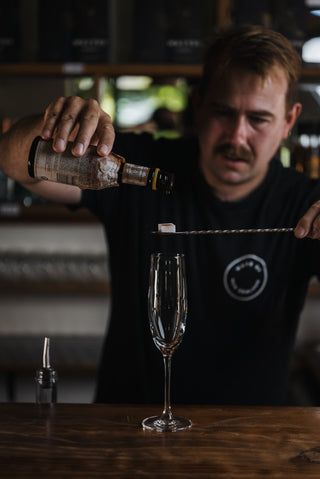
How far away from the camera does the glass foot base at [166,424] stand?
0.94 metres

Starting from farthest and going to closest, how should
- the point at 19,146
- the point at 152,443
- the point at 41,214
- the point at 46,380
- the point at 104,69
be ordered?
the point at 41,214 → the point at 104,69 → the point at 19,146 → the point at 46,380 → the point at 152,443

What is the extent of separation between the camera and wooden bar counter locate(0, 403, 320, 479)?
809 mm

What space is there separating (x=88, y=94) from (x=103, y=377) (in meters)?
1.44

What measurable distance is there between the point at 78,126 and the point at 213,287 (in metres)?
0.57

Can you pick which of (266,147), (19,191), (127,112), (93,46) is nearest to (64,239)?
(19,191)

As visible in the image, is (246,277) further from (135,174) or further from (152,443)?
(152,443)

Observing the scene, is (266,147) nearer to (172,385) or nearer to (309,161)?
(172,385)

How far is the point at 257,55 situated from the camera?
1477 millimetres

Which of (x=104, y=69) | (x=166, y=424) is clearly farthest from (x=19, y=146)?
(x=104, y=69)

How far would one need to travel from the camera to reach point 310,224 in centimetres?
111

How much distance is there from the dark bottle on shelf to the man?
1.11ft

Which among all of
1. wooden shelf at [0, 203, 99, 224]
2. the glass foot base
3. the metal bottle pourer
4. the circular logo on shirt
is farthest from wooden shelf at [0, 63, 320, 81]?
the glass foot base

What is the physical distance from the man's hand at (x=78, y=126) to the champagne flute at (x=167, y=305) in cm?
24

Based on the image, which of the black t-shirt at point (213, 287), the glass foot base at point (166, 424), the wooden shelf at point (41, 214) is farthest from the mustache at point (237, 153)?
the wooden shelf at point (41, 214)
